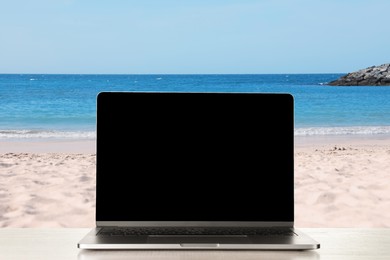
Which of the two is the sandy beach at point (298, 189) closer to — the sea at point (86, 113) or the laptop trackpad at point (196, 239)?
the laptop trackpad at point (196, 239)

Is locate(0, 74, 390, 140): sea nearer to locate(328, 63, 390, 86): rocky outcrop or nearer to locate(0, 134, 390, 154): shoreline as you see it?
locate(0, 134, 390, 154): shoreline

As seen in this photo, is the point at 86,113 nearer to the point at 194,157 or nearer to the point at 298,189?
the point at 298,189

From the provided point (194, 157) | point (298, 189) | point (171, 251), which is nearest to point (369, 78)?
point (298, 189)

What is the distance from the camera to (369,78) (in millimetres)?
21109

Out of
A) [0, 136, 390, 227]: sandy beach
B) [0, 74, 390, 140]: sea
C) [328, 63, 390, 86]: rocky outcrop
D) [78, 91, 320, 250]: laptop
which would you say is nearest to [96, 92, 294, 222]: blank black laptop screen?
[78, 91, 320, 250]: laptop

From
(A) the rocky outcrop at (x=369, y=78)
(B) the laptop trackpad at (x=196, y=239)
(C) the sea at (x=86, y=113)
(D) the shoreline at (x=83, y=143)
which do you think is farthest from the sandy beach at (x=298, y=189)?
(A) the rocky outcrop at (x=369, y=78)

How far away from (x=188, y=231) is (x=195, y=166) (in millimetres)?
115

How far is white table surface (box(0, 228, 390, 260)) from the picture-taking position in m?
0.99

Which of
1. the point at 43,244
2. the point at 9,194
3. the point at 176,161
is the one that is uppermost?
the point at 176,161

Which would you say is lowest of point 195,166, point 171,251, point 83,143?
point 83,143

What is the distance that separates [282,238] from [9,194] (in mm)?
3276
